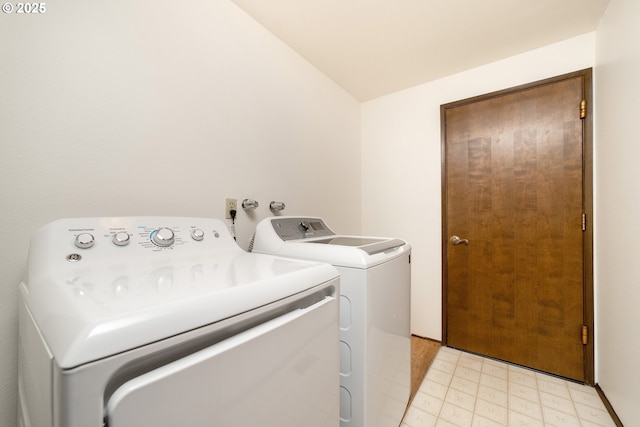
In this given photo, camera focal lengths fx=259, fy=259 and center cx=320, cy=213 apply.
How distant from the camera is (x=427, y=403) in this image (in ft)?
5.12

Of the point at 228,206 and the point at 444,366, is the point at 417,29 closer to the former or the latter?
the point at 228,206

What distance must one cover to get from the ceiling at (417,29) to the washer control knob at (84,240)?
1.44m

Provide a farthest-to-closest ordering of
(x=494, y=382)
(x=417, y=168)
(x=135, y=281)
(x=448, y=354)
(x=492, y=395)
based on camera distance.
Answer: (x=417, y=168)
(x=448, y=354)
(x=494, y=382)
(x=492, y=395)
(x=135, y=281)

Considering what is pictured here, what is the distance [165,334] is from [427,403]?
173 cm

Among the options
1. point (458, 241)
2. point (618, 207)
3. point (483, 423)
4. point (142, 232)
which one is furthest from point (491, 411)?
point (142, 232)

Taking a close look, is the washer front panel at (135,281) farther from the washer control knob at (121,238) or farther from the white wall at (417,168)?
the white wall at (417,168)

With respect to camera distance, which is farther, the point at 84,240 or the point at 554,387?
the point at 554,387

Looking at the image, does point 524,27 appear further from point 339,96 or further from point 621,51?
point 339,96

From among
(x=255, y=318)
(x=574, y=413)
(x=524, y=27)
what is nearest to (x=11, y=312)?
(x=255, y=318)

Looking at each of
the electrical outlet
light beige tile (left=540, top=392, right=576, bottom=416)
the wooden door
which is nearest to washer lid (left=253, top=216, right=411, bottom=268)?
the electrical outlet

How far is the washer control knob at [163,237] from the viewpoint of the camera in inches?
36.3

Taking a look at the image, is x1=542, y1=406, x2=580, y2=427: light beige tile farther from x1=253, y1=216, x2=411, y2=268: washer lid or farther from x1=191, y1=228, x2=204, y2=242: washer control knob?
x1=191, y1=228, x2=204, y2=242: washer control knob

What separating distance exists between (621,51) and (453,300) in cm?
184

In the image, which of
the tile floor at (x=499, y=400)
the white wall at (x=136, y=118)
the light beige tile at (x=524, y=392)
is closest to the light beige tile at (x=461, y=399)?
the tile floor at (x=499, y=400)
